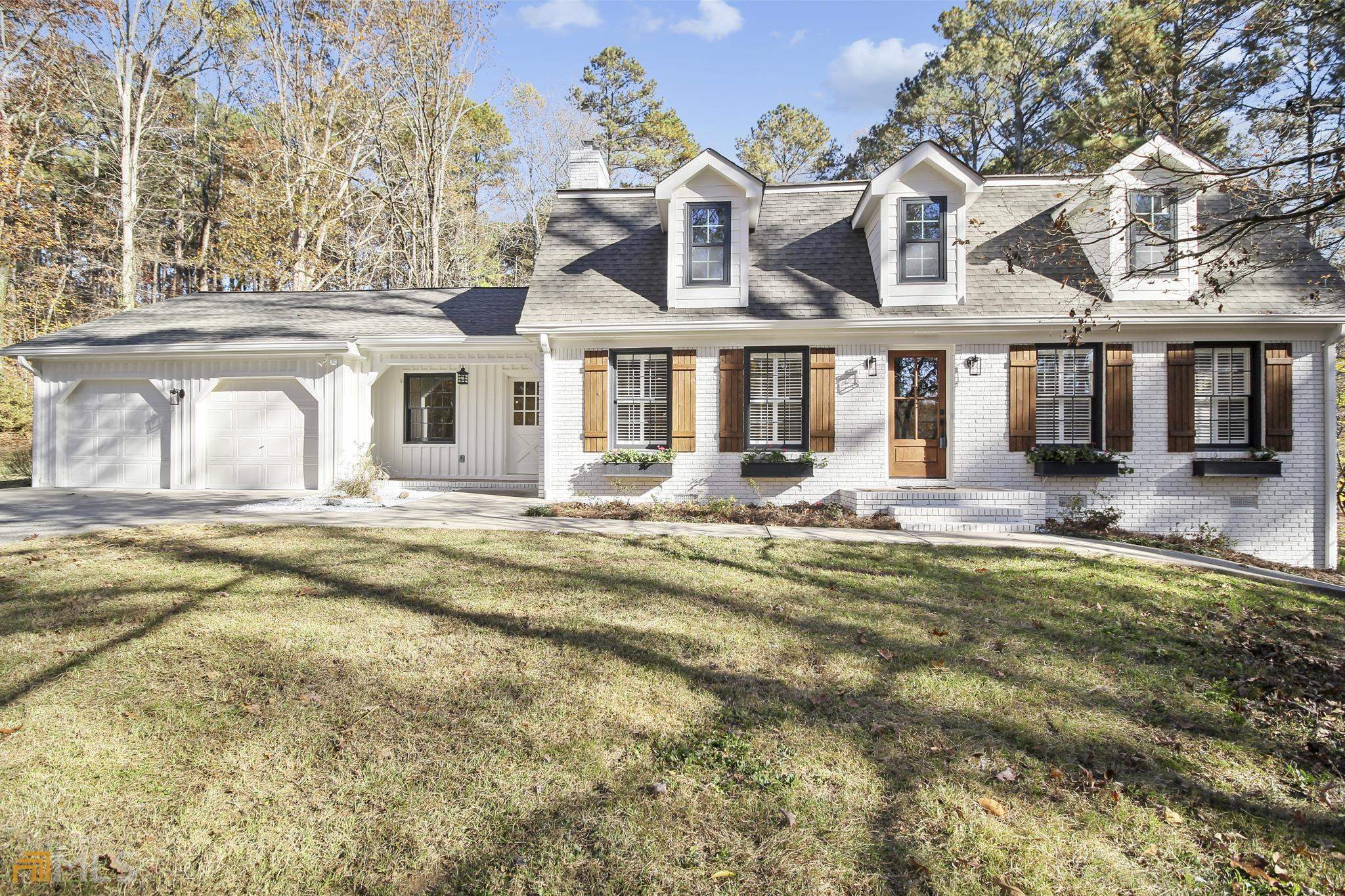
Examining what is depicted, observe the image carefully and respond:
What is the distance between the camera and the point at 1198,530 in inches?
367

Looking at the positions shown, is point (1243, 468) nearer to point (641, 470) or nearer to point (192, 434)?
point (641, 470)

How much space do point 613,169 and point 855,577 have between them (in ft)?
81.1

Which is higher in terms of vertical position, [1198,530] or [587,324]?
[587,324]

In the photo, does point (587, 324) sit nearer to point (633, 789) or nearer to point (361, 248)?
point (633, 789)

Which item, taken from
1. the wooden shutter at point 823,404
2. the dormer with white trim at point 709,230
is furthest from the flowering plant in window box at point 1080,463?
the dormer with white trim at point 709,230

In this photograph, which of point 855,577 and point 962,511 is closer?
point 855,577

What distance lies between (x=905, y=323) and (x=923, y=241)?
1468 millimetres

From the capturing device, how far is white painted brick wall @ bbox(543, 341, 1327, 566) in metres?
9.28

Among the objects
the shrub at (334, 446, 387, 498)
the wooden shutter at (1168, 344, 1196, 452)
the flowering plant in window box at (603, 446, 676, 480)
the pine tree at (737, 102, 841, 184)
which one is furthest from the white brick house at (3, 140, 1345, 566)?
the pine tree at (737, 102, 841, 184)

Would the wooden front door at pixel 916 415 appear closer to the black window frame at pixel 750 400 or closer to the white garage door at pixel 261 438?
the black window frame at pixel 750 400

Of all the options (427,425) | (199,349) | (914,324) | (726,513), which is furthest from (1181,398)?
(199,349)

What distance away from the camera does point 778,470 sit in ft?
32.1

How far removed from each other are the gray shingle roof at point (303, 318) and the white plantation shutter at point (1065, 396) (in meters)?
9.10

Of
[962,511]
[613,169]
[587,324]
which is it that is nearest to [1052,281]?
[962,511]
